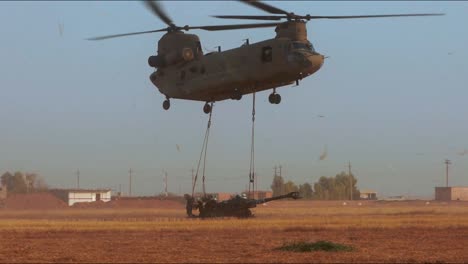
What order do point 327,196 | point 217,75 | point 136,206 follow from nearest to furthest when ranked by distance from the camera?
point 217,75 < point 136,206 < point 327,196

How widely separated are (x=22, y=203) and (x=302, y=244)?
100100mm

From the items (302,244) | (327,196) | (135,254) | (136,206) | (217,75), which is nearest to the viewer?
(135,254)

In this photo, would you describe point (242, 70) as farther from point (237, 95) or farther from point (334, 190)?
point (334, 190)

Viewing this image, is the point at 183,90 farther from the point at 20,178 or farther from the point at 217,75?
the point at 20,178

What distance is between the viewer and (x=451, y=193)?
592ft

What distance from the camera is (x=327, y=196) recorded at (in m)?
192

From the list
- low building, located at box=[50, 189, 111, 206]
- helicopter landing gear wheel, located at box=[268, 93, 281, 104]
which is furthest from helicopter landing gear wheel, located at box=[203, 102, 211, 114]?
low building, located at box=[50, 189, 111, 206]

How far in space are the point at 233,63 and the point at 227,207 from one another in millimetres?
17980

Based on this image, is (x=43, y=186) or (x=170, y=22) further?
(x=43, y=186)

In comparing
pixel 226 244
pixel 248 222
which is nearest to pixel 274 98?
pixel 226 244

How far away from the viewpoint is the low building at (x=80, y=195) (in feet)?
502

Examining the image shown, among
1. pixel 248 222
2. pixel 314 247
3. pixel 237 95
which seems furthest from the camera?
pixel 248 222

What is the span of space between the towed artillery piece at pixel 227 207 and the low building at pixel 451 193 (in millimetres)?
128954

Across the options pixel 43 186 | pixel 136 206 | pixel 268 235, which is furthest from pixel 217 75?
pixel 43 186
